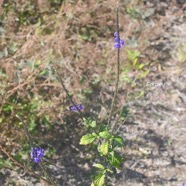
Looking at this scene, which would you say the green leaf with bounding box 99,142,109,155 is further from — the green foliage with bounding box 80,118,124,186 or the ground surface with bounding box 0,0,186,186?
the ground surface with bounding box 0,0,186,186

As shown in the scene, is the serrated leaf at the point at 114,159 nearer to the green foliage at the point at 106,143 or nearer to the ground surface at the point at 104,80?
the green foliage at the point at 106,143

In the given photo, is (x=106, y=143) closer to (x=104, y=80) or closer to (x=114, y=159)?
(x=114, y=159)

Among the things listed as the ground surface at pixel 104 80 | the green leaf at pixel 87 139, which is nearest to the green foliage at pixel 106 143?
the green leaf at pixel 87 139

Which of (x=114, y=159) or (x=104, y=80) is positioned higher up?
(x=114, y=159)

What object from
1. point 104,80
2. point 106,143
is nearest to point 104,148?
point 106,143

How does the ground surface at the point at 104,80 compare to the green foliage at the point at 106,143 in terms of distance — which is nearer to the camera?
the green foliage at the point at 106,143

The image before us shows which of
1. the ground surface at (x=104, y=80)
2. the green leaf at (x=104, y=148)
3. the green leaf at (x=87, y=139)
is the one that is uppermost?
the green leaf at (x=87, y=139)

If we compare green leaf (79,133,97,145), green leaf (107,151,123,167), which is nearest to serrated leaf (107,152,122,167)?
green leaf (107,151,123,167)

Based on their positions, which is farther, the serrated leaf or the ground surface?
the ground surface

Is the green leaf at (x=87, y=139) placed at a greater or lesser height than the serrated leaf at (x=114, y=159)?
greater

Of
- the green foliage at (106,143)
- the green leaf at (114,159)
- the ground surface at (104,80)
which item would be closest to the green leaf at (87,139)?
the green foliage at (106,143)

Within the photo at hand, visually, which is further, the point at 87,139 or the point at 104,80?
the point at 104,80

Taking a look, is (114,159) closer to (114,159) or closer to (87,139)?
(114,159)

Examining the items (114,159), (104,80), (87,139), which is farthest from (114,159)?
(104,80)
